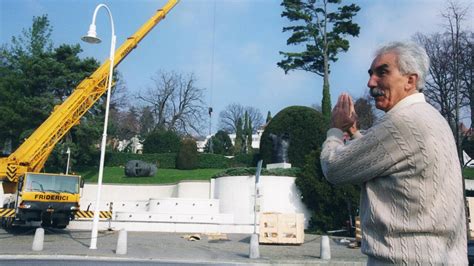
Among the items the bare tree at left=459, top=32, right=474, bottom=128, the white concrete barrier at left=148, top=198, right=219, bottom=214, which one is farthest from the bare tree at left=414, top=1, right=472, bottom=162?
the white concrete barrier at left=148, top=198, right=219, bottom=214

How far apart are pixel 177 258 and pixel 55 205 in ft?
26.5

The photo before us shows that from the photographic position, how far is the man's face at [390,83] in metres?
1.99

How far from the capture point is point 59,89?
39.1 metres

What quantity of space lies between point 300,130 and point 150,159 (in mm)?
18880

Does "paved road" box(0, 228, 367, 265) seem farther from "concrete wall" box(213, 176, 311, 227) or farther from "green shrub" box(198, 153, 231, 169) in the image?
"green shrub" box(198, 153, 231, 169)

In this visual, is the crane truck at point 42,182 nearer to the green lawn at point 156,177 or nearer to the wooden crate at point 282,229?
the wooden crate at point 282,229

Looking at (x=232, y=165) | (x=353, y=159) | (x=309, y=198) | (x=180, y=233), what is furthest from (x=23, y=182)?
(x=232, y=165)

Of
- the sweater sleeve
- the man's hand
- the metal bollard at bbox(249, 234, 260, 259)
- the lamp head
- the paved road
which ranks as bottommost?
the paved road

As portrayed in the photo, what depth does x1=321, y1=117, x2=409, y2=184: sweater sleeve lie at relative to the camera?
72.3 inches

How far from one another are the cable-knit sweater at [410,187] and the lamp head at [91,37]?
14.6 m

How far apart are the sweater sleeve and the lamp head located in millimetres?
14499

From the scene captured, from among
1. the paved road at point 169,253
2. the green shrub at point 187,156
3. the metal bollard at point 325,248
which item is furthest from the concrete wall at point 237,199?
the metal bollard at point 325,248

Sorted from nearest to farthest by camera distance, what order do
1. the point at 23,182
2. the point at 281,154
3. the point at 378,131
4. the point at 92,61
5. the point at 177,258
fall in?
the point at 378,131, the point at 177,258, the point at 23,182, the point at 281,154, the point at 92,61

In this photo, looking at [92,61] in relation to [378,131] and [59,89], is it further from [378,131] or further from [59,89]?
[378,131]
